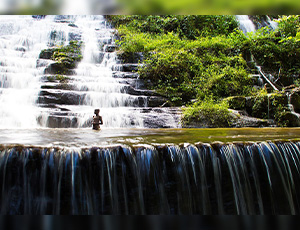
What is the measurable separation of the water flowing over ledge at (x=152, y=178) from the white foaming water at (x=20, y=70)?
169 inches

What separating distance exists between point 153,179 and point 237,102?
6.36 metres

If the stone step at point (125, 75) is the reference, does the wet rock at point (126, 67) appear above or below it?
above

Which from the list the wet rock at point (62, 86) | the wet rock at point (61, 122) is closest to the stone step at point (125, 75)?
A: the wet rock at point (62, 86)

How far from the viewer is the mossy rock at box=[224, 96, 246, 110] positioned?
8.86 m

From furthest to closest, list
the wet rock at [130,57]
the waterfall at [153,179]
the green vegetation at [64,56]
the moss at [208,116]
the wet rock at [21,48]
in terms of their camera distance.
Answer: the wet rock at [21,48]
the wet rock at [130,57]
the green vegetation at [64,56]
the moss at [208,116]
the waterfall at [153,179]

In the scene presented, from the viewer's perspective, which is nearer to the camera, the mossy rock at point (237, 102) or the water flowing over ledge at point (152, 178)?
the water flowing over ledge at point (152, 178)

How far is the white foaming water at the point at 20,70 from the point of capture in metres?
7.47

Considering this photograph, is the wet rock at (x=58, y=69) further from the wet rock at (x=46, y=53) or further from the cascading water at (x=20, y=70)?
the wet rock at (x=46, y=53)

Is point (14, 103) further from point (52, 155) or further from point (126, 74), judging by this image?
point (52, 155)

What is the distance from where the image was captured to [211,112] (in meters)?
8.02

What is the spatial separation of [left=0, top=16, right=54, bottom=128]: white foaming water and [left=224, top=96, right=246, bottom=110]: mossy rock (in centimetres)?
641

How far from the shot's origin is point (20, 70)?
10.0 m

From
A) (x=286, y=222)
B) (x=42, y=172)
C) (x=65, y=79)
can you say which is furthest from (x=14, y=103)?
(x=286, y=222)

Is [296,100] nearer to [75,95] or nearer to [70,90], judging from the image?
[75,95]
